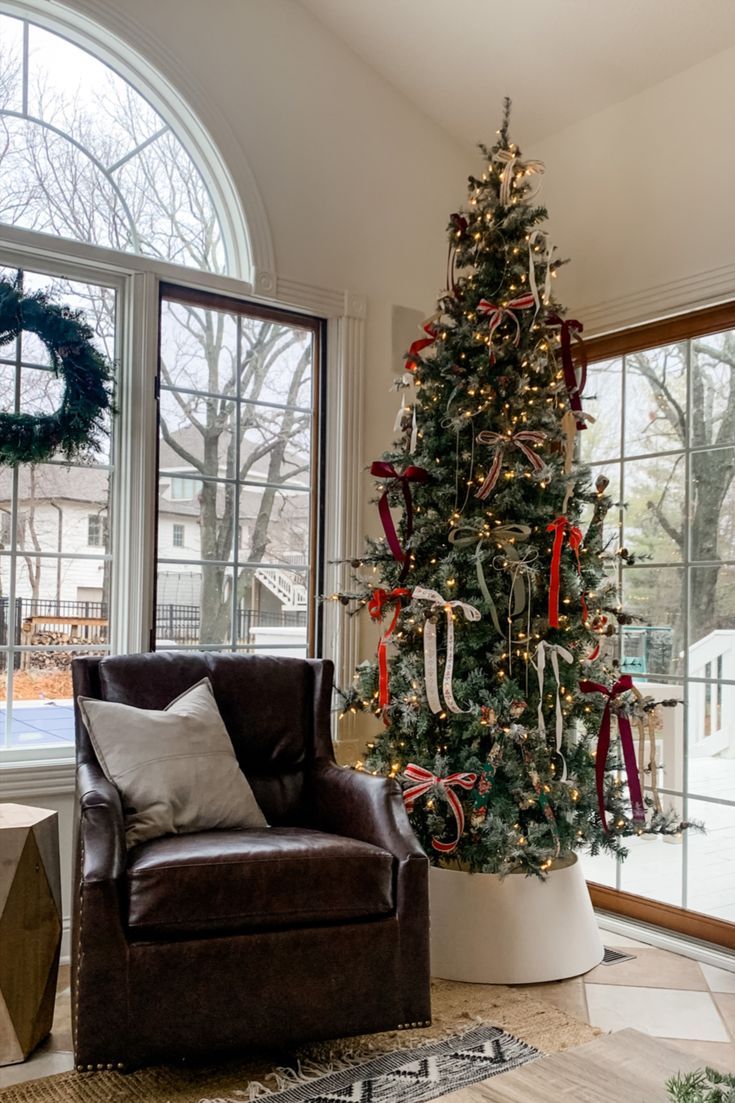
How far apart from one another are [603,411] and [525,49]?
135 centimetres

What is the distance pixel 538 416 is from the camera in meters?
3.22

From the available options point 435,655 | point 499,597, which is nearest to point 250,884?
point 435,655

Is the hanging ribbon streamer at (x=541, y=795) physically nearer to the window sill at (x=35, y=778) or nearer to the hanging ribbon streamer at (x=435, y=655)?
the hanging ribbon streamer at (x=435, y=655)

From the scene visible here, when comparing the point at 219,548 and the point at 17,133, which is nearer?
the point at 17,133

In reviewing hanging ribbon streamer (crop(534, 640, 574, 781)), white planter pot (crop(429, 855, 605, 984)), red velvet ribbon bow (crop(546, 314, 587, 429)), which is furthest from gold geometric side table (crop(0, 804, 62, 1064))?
red velvet ribbon bow (crop(546, 314, 587, 429))

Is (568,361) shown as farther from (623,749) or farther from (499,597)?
(623,749)

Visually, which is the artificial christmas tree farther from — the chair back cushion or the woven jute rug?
the woven jute rug

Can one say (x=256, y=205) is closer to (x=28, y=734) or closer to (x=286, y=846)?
(x=28, y=734)

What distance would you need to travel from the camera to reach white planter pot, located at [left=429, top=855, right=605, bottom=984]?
300 centimetres

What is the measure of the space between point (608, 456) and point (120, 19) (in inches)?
91.4

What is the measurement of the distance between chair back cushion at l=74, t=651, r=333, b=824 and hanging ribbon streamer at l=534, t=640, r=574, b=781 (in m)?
0.65

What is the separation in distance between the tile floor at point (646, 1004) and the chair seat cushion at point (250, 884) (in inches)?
22.7

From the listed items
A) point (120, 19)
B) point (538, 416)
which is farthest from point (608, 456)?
point (120, 19)

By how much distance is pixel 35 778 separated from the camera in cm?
314
